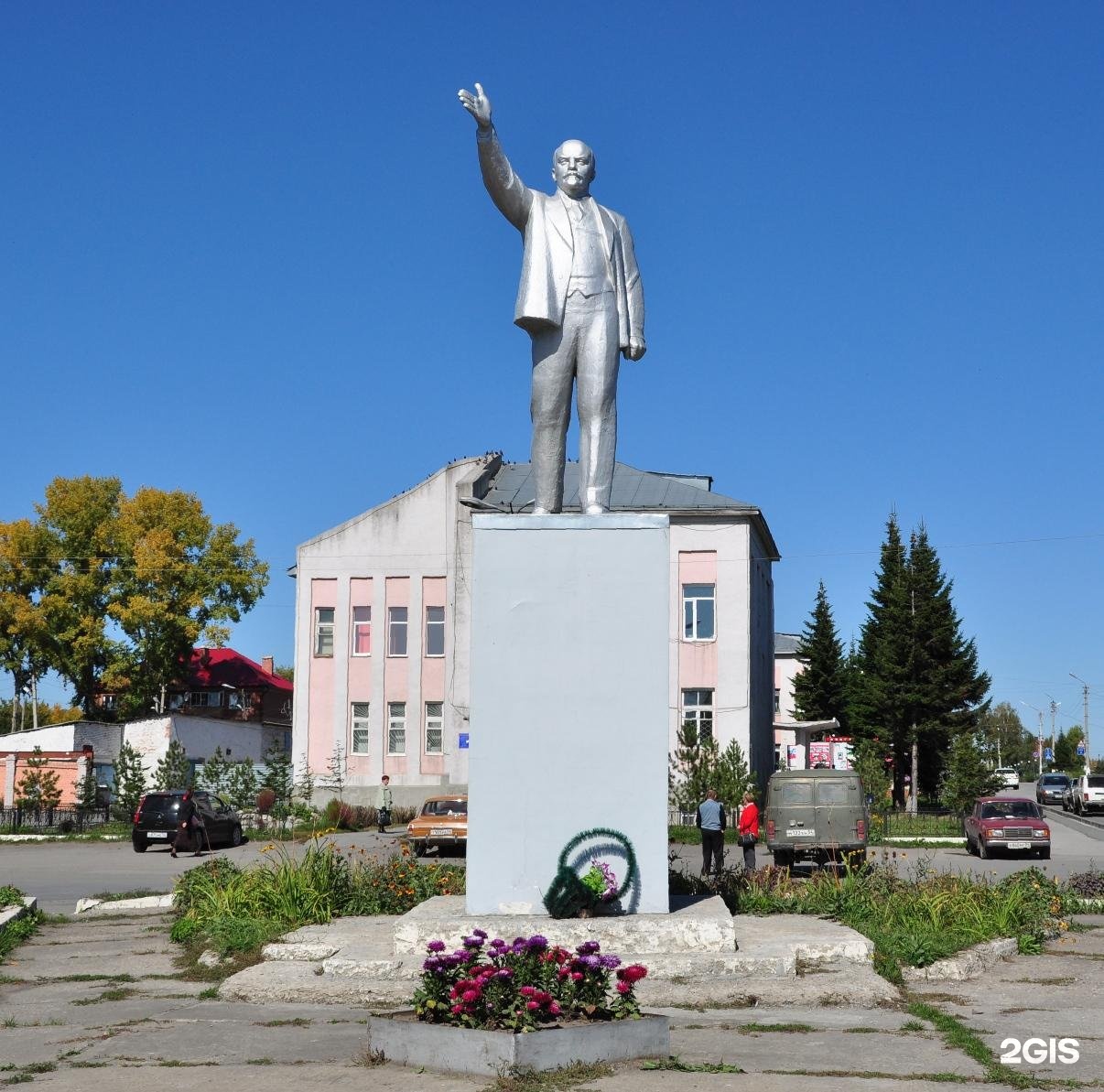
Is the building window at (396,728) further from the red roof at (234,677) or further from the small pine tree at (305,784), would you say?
the red roof at (234,677)

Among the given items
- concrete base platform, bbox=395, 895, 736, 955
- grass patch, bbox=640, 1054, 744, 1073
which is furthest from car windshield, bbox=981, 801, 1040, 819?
grass patch, bbox=640, 1054, 744, 1073

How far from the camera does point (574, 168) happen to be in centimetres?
1095

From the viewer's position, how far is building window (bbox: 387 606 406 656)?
137 ft

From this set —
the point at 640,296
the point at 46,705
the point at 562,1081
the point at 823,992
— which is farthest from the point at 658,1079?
the point at 46,705

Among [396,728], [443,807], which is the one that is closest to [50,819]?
[396,728]

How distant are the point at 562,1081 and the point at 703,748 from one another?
1132 inches

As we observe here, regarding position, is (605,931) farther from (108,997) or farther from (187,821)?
(187,821)

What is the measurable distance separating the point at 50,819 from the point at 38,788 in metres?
1.24

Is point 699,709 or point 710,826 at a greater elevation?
point 699,709

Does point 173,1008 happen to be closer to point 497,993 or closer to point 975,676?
point 497,993

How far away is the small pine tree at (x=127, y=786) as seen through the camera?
3853 centimetres

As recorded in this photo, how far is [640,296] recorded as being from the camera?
11.1m

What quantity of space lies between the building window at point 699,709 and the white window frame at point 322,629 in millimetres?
11309

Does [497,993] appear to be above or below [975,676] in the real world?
below
